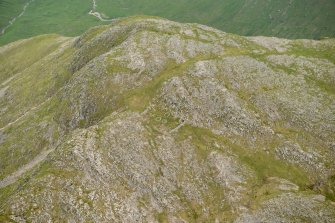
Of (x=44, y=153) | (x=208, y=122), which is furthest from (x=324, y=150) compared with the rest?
(x=44, y=153)

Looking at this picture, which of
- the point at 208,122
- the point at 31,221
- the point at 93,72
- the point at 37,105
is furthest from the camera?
the point at 37,105

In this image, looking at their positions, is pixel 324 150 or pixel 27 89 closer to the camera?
pixel 324 150

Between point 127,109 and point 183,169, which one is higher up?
point 127,109

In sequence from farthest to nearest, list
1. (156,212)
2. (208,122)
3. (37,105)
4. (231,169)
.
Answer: (37,105) < (208,122) < (231,169) < (156,212)


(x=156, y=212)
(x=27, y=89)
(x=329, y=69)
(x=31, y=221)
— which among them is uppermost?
(x=329, y=69)

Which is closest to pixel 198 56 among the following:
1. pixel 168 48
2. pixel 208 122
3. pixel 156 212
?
pixel 168 48

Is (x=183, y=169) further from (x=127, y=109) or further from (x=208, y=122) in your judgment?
(x=127, y=109)
